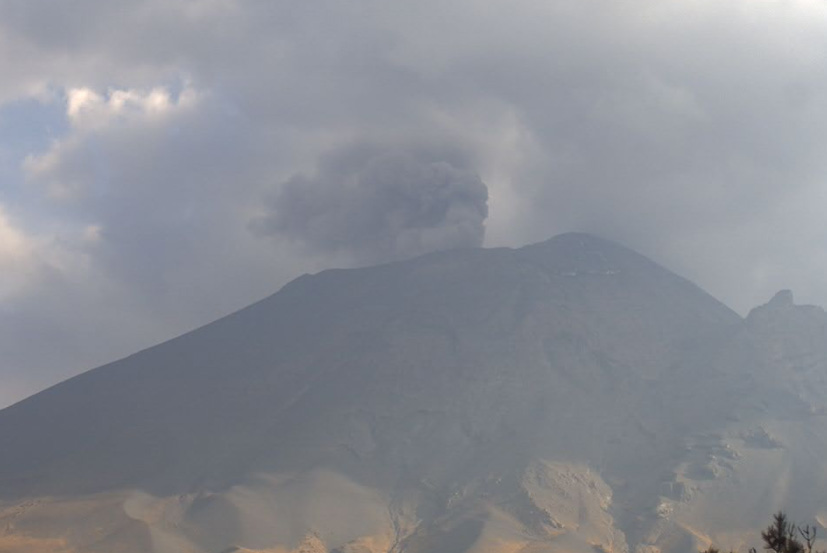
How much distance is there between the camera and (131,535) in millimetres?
163750

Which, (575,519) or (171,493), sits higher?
(171,493)

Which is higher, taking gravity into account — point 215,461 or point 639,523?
point 215,461

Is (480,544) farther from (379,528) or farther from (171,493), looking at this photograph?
(171,493)

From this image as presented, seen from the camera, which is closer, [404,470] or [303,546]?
[303,546]

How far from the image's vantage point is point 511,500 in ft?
593

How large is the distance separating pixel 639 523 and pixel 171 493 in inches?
3048

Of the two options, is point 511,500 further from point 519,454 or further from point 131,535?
point 131,535

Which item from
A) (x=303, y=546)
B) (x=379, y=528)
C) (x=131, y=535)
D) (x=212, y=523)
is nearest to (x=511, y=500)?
(x=379, y=528)

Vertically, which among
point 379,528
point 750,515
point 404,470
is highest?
point 404,470

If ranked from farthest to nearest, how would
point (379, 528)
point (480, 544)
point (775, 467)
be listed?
1. point (775, 467)
2. point (379, 528)
3. point (480, 544)

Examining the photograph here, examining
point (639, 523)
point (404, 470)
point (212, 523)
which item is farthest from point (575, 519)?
point (212, 523)

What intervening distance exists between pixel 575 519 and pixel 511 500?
10824 mm

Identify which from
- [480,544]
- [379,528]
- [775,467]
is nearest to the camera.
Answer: [480,544]

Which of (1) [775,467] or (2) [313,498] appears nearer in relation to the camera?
(2) [313,498]
